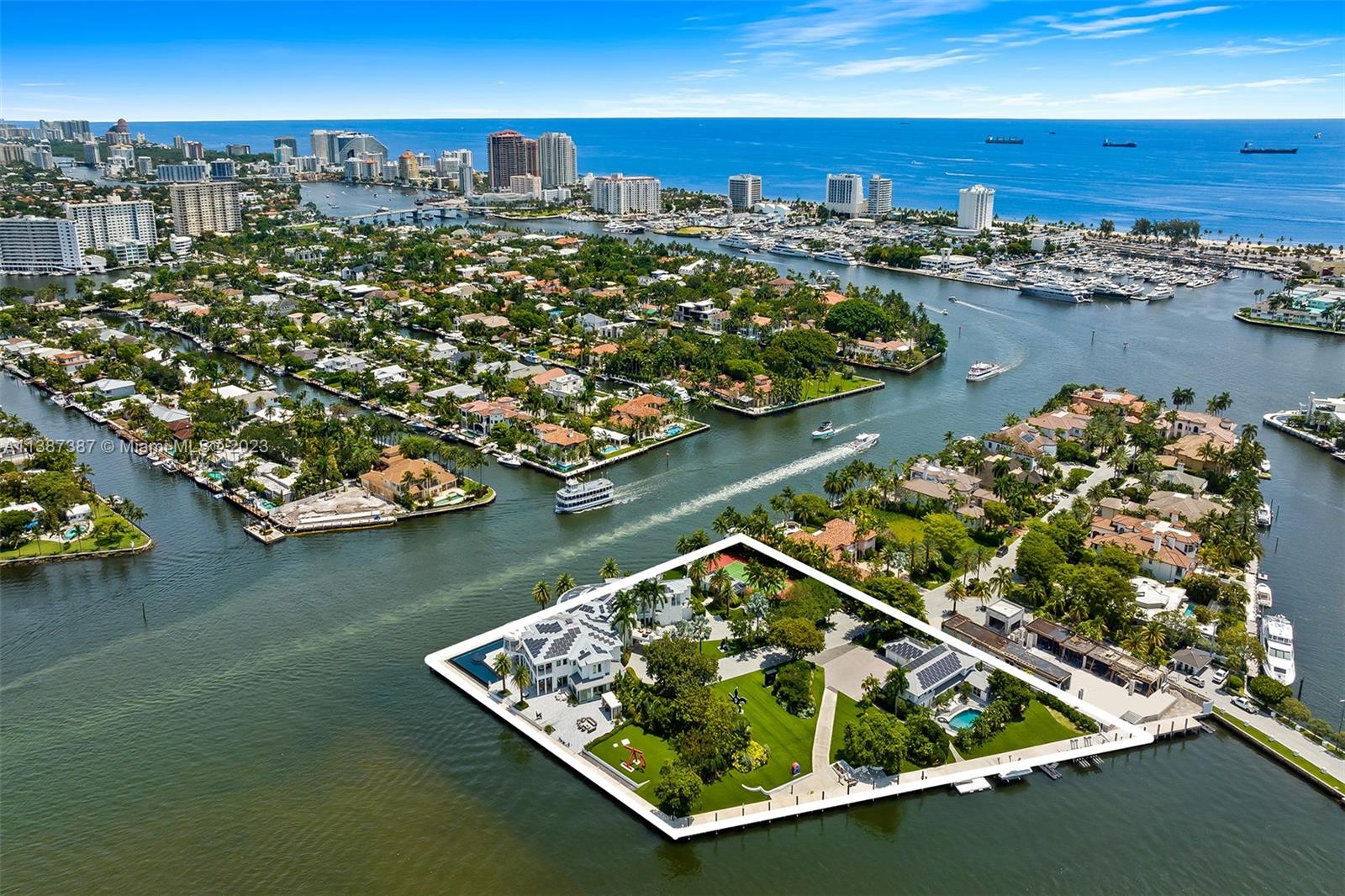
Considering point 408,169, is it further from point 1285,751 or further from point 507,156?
point 1285,751

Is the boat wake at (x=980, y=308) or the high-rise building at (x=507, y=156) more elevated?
the high-rise building at (x=507, y=156)

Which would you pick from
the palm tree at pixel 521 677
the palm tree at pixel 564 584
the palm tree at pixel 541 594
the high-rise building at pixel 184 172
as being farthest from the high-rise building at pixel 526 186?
the palm tree at pixel 521 677

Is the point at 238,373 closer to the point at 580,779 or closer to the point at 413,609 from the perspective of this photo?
the point at 413,609

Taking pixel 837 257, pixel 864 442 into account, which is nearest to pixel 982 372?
pixel 864 442

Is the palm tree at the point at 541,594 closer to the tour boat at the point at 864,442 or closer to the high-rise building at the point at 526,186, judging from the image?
the tour boat at the point at 864,442

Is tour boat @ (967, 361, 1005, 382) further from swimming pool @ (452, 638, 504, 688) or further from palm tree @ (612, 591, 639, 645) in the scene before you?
swimming pool @ (452, 638, 504, 688)
